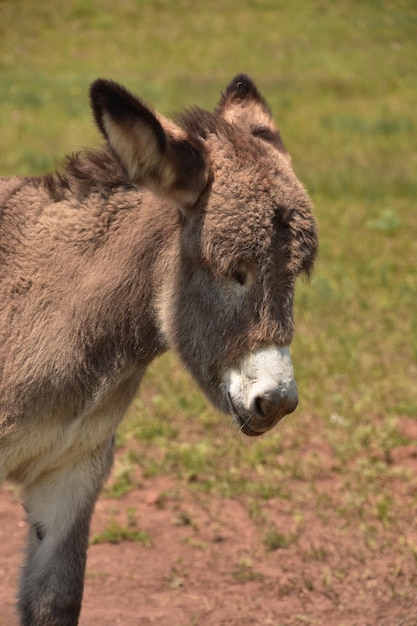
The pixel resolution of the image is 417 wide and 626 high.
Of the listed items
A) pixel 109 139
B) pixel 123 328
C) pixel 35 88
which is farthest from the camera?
pixel 35 88

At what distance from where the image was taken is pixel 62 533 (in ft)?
12.8

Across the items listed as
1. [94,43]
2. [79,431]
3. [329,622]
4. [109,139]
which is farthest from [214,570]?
[94,43]

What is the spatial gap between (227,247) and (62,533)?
1445mm

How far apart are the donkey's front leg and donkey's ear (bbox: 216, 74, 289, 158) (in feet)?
4.57

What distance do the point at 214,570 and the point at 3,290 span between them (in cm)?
216

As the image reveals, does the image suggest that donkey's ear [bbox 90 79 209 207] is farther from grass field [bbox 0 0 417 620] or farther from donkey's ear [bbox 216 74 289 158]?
grass field [bbox 0 0 417 620]

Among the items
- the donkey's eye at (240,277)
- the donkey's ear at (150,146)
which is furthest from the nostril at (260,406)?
the donkey's ear at (150,146)

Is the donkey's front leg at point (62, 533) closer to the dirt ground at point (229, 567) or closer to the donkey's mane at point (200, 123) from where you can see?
the dirt ground at point (229, 567)

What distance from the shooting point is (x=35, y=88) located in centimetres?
1808

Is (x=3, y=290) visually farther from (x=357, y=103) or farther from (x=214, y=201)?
(x=357, y=103)

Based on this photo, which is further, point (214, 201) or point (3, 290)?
point (3, 290)

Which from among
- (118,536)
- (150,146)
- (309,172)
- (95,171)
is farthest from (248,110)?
(309,172)

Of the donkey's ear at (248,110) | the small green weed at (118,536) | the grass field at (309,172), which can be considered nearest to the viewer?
the donkey's ear at (248,110)

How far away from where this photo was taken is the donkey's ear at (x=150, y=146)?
307 cm
